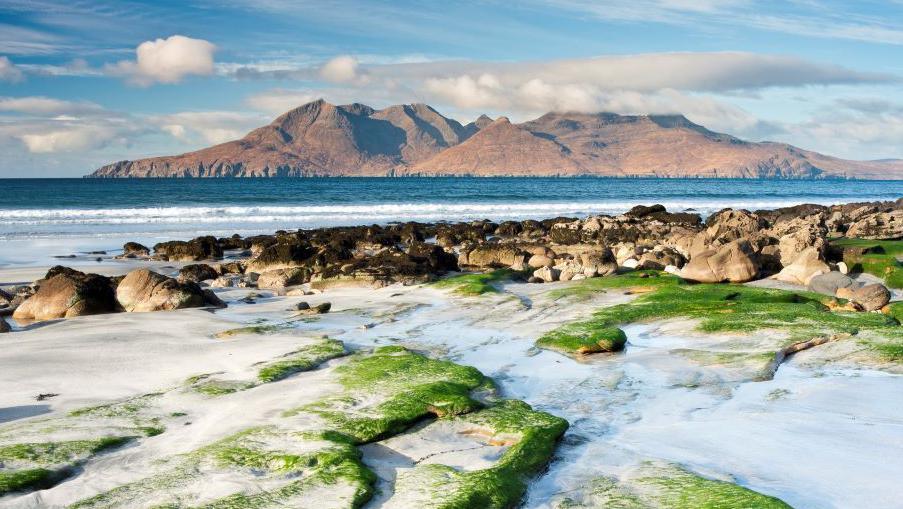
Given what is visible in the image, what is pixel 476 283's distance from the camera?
17.8 m

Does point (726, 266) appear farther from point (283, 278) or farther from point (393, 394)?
point (393, 394)

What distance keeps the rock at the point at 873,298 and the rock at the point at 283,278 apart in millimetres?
12714

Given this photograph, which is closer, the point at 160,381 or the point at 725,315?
the point at 160,381

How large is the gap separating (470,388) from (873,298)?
28.9 feet

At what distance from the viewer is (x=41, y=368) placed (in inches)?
403

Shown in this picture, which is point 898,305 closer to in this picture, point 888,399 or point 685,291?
point 685,291

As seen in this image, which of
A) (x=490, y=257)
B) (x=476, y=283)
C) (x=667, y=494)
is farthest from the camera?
(x=490, y=257)

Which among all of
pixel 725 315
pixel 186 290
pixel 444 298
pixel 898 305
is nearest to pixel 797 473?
pixel 725 315

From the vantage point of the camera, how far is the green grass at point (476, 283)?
675 inches

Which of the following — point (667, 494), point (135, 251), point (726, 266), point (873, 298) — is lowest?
point (667, 494)

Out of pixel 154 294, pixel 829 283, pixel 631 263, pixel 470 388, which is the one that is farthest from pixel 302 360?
pixel 631 263

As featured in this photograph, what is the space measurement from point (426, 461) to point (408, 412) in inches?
45.9

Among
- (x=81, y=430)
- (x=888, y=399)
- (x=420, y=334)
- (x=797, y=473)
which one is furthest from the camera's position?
(x=420, y=334)

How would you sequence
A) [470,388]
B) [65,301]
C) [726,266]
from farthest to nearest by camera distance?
[726,266] → [65,301] → [470,388]
